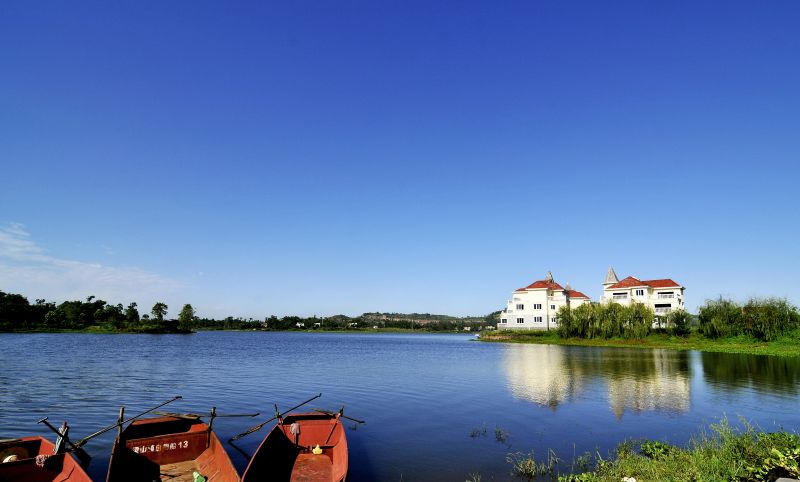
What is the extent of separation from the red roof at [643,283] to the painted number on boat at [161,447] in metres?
92.4

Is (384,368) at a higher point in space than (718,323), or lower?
lower

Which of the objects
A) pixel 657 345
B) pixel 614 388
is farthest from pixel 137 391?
pixel 657 345

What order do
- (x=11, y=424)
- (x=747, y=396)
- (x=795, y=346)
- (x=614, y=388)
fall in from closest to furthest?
(x=11, y=424) < (x=747, y=396) < (x=614, y=388) < (x=795, y=346)

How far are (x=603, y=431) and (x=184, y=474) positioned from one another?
16.9 metres

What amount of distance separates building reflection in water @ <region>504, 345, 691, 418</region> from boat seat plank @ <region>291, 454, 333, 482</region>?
50.6 ft

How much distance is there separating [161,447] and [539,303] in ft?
297

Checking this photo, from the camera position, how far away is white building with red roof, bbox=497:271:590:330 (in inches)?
3703

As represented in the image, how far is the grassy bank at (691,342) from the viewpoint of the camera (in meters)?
57.0

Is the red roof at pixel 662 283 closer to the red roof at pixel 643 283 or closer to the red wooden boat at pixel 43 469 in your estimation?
the red roof at pixel 643 283

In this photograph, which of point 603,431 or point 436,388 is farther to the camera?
point 436,388

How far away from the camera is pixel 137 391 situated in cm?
2808

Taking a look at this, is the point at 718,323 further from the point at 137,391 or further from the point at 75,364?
the point at 75,364

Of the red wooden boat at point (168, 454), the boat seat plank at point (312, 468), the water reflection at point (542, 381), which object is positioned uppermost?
the red wooden boat at point (168, 454)

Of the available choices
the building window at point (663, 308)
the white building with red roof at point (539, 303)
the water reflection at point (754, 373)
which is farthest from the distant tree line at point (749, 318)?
the white building with red roof at point (539, 303)
